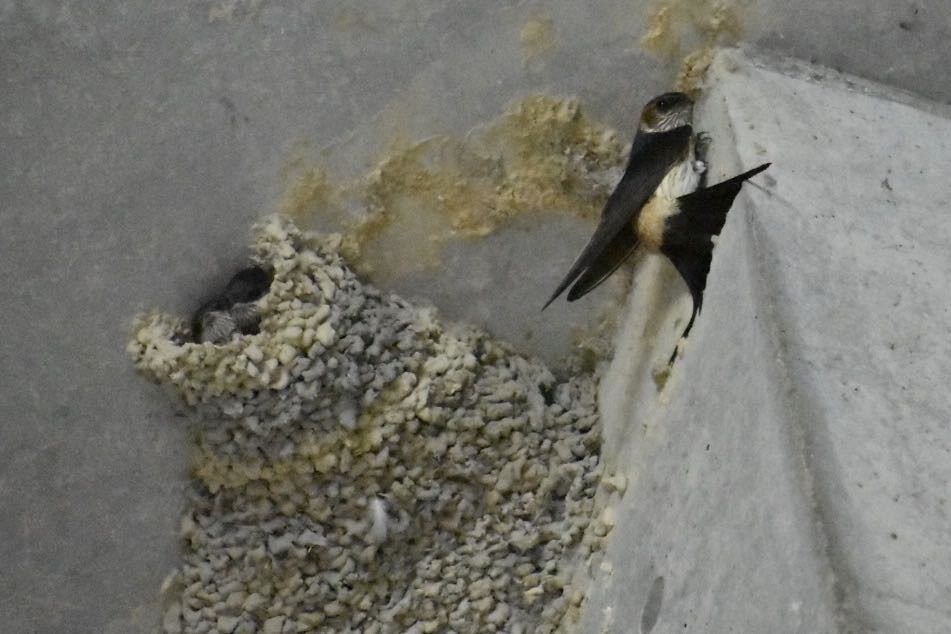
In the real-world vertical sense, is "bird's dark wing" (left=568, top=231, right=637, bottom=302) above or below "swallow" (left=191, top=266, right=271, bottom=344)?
above

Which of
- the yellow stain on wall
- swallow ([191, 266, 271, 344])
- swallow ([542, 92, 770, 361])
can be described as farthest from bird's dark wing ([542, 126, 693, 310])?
swallow ([191, 266, 271, 344])

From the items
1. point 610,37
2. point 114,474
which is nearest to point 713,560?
point 610,37

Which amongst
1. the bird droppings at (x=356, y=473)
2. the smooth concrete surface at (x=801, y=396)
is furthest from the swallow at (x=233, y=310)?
the smooth concrete surface at (x=801, y=396)

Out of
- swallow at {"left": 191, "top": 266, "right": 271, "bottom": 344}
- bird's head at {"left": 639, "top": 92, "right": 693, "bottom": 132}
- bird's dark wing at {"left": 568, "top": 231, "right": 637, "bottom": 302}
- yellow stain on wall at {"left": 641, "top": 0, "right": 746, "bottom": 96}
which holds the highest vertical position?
yellow stain on wall at {"left": 641, "top": 0, "right": 746, "bottom": 96}

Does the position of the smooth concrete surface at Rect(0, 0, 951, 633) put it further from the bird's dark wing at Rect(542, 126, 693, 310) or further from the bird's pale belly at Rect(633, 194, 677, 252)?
the bird's pale belly at Rect(633, 194, 677, 252)

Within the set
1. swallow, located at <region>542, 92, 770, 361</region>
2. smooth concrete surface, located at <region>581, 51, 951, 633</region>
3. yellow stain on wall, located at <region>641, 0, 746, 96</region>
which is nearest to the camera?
smooth concrete surface, located at <region>581, 51, 951, 633</region>

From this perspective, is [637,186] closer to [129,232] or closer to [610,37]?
[610,37]

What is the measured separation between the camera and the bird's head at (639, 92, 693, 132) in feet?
8.23

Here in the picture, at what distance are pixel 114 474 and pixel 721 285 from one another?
4.14 ft

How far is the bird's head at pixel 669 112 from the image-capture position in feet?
8.23

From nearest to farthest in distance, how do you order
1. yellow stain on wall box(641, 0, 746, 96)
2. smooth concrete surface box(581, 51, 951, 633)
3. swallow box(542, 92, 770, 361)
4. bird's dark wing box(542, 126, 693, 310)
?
smooth concrete surface box(581, 51, 951, 633)
swallow box(542, 92, 770, 361)
bird's dark wing box(542, 126, 693, 310)
yellow stain on wall box(641, 0, 746, 96)

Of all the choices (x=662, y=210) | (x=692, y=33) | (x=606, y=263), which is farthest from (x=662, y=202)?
(x=692, y=33)

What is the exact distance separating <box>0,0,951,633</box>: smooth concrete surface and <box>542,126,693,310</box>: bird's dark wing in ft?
0.59

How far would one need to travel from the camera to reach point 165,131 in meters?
2.58
